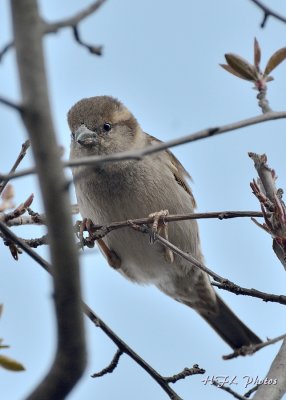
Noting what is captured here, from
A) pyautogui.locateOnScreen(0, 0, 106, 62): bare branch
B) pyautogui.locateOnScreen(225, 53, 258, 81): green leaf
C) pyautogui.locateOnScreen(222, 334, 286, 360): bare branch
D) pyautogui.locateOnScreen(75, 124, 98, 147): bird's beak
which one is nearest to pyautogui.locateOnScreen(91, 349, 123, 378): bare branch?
pyautogui.locateOnScreen(222, 334, 286, 360): bare branch

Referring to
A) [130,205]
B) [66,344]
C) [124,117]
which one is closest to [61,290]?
[66,344]

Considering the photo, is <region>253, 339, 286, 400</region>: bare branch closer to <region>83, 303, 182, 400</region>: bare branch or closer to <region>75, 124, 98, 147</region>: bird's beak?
<region>83, 303, 182, 400</region>: bare branch

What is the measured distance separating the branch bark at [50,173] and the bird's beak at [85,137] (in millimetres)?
3318

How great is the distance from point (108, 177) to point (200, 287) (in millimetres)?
1364

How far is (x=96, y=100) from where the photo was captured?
5.34 m

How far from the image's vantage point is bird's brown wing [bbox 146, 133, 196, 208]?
5383 millimetres

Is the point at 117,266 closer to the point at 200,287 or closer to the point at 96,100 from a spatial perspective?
the point at 200,287

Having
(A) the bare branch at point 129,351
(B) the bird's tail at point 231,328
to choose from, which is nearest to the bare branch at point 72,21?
(A) the bare branch at point 129,351

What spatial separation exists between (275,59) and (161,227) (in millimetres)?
1635

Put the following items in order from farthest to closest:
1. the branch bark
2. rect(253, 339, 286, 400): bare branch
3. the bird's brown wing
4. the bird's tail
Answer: the bird's tail, the bird's brown wing, rect(253, 339, 286, 400): bare branch, the branch bark

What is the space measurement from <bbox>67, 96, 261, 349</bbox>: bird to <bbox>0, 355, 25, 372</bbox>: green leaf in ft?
6.96

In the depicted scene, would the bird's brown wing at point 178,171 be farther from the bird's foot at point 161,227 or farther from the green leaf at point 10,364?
the green leaf at point 10,364

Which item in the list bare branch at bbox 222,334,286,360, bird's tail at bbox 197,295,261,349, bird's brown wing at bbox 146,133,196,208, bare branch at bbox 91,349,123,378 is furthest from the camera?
bird's tail at bbox 197,295,261,349

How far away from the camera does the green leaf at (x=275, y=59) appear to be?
2793 mm
